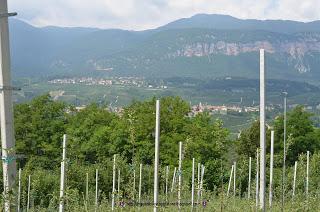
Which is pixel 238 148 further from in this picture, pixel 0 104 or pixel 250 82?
pixel 250 82

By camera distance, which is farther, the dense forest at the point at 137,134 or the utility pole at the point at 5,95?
the dense forest at the point at 137,134

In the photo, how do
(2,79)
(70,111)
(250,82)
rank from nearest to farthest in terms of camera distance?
(2,79), (70,111), (250,82)

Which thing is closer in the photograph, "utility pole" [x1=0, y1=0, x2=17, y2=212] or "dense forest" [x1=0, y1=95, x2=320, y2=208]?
"utility pole" [x1=0, y1=0, x2=17, y2=212]

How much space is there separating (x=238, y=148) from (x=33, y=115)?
1325 centimetres

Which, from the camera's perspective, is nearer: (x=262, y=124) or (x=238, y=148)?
(x=262, y=124)

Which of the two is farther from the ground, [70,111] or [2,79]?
[2,79]

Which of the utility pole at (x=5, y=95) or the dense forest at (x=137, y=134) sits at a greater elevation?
the utility pole at (x=5, y=95)

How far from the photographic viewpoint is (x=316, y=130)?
35000 millimetres

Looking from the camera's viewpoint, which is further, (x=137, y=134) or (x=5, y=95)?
(x=137, y=134)

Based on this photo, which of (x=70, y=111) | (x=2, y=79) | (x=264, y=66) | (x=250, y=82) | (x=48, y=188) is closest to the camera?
(x=2, y=79)

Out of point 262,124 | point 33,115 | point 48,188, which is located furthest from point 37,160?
point 262,124

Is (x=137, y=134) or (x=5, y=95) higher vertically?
(x=5, y=95)

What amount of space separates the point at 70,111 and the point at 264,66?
1344 inches

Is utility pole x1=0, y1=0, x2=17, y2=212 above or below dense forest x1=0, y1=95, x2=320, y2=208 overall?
above
